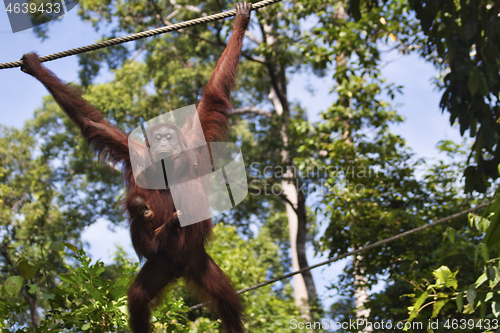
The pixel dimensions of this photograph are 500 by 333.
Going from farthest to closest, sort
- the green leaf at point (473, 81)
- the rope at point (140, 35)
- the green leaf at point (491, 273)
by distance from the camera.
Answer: the green leaf at point (473, 81) < the rope at point (140, 35) < the green leaf at point (491, 273)

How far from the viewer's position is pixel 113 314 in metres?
3.39

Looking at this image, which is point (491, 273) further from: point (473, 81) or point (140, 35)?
point (140, 35)

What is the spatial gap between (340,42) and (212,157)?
15.7ft

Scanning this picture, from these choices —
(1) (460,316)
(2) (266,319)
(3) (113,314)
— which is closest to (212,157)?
(3) (113,314)

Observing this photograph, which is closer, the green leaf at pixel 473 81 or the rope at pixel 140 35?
the rope at pixel 140 35

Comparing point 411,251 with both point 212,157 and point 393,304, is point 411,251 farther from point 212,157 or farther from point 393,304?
point 212,157

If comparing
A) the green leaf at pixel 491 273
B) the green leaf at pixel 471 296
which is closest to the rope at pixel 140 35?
the green leaf at pixel 491 273

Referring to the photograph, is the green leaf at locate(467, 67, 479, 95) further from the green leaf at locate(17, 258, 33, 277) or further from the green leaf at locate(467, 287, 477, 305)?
the green leaf at locate(17, 258, 33, 277)

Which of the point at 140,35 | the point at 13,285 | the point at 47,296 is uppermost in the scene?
the point at 140,35

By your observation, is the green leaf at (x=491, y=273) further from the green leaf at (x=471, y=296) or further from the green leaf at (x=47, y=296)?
the green leaf at (x=47, y=296)

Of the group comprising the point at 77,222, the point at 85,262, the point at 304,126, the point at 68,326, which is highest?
the point at 77,222

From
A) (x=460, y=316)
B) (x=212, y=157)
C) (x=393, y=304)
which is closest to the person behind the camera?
(x=212, y=157)

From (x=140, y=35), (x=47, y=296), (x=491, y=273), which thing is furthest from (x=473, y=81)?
(x=47, y=296)

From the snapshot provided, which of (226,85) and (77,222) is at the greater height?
(77,222)
